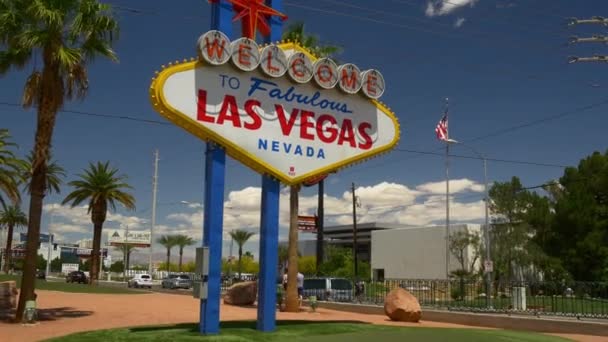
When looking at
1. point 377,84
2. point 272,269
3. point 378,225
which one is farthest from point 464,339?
point 378,225

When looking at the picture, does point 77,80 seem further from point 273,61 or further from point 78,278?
point 78,278

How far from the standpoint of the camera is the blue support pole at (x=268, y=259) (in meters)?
15.3

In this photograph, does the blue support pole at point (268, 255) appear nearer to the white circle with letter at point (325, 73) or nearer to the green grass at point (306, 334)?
the green grass at point (306, 334)

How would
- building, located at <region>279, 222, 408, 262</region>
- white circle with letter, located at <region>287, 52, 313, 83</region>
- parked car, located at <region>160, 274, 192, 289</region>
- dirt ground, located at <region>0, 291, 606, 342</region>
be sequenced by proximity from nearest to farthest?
white circle with letter, located at <region>287, 52, 313, 83</region>
dirt ground, located at <region>0, 291, 606, 342</region>
parked car, located at <region>160, 274, 192, 289</region>
building, located at <region>279, 222, 408, 262</region>

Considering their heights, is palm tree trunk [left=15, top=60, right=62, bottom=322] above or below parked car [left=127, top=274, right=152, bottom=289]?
above

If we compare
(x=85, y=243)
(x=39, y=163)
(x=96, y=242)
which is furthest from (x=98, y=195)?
(x=85, y=243)

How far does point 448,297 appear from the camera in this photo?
96.5 ft

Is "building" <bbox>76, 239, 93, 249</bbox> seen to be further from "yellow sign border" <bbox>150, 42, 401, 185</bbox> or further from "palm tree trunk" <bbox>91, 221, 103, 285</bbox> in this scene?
"yellow sign border" <bbox>150, 42, 401, 185</bbox>

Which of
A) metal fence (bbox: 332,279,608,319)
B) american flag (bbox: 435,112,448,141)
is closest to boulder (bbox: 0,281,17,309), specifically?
metal fence (bbox: 332,279,608,319)

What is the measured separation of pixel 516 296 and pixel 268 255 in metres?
15.7

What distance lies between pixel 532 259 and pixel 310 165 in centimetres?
3940

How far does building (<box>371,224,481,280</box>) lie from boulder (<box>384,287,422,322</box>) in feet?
120

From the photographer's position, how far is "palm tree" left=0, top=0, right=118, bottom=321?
1978cm

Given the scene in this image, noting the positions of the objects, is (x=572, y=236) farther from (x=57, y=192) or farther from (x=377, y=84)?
(x=57, y=192)
